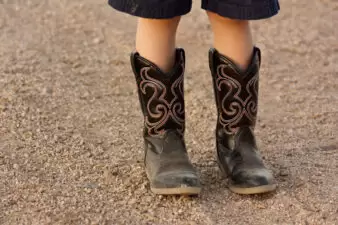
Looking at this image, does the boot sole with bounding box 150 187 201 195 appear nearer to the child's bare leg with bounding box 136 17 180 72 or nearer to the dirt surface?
the dirt surface

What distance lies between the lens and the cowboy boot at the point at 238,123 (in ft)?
5.72

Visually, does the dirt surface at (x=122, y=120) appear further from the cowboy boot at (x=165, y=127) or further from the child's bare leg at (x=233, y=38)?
the child's bare leg at (x=233, y=38)

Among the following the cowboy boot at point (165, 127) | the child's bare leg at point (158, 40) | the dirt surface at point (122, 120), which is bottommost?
the dirt surface at point (122, 120)

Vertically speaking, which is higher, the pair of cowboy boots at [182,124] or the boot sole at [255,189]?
the pair of cowboy boots at [182,124]

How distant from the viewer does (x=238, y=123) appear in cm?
179

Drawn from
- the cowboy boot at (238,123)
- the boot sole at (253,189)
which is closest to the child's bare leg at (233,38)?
the cowboy boot at (238,123)

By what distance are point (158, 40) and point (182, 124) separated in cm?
22

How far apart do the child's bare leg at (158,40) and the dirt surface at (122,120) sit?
323mm

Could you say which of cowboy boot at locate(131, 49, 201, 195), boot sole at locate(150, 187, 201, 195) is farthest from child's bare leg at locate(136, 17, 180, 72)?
boot sole at locate(150, 187, 201, 195)

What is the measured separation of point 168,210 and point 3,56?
48.1 inches

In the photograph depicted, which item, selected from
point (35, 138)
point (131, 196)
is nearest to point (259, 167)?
point (131, 196)

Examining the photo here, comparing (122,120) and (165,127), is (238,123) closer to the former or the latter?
Answer: (165,127)

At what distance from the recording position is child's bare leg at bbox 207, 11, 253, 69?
5.62 feet

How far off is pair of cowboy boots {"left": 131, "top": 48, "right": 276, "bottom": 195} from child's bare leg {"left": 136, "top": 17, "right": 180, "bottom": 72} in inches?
0.7
